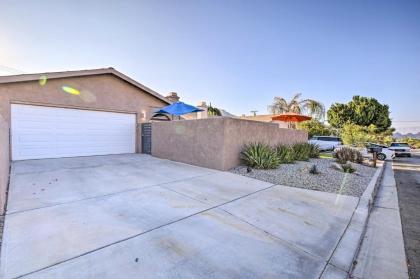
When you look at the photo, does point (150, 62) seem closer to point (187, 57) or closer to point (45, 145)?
point (187, 57)

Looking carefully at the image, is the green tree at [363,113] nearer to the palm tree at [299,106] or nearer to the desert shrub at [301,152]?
the palm tree at [299,106]

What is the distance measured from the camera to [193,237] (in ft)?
9.27

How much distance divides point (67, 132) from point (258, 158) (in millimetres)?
9185

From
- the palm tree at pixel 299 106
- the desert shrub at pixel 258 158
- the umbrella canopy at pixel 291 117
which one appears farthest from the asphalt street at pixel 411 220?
the palm tree at pixel 299 106

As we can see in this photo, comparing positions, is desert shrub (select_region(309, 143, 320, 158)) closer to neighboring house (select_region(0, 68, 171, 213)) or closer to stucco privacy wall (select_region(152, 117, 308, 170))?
stucco privacy wall (select_region(152, 117, 308, 170))

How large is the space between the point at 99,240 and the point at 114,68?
1080 centimetres

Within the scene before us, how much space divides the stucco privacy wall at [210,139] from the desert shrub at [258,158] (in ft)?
1.06

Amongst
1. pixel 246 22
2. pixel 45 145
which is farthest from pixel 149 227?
pixel 246 22

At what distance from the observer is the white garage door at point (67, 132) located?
8883 millimetres

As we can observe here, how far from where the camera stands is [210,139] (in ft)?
25.9

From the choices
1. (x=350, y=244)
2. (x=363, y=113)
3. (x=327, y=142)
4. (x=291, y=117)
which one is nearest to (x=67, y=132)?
(x=350, y=244)

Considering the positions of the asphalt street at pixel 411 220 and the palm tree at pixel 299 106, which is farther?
the palm tree at pixel 299 106

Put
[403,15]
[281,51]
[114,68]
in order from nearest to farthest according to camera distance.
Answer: [403,15] < [114,68] < [281,51]

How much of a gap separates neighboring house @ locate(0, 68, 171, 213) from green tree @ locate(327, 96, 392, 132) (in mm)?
34465
